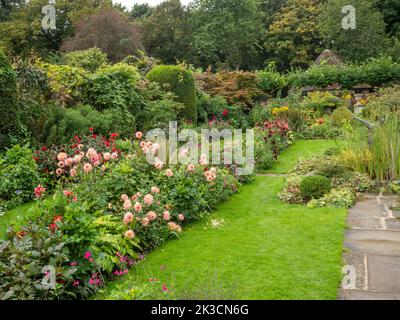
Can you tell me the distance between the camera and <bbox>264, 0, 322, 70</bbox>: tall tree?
31141mm

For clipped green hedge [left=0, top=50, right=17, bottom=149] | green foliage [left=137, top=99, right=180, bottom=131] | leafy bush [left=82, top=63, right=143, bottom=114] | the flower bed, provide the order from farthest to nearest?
green foliage [left=137, top=99, right=180, bottom=131]
leafy bush [left=82, top=63, right=143, bottom=114]
clipped green hedge [left=0, top=50, right=17, bottom=149]
the flower bed

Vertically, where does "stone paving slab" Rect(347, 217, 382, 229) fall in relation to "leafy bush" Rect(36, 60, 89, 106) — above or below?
below

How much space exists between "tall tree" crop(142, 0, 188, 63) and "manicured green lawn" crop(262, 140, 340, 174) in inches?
821

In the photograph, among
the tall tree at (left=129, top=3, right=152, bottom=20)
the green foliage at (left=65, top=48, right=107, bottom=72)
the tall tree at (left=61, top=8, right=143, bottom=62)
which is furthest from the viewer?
the tall tree at (left=129, top=3, right=152, bottom=20)

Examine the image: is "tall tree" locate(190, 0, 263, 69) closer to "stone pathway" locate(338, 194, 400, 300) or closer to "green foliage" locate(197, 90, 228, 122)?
"green foliage" locate(197, 90, 228, 122)

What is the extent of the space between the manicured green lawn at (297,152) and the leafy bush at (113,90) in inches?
151

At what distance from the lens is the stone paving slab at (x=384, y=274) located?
3973mm

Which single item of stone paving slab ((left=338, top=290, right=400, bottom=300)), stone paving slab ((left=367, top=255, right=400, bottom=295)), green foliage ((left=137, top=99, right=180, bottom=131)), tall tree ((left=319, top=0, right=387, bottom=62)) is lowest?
stone paving slab ((left=338, top=290, right=400, bottom=300))

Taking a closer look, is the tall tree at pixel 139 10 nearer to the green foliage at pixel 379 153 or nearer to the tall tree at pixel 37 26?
the tall tree at pixel 37 26

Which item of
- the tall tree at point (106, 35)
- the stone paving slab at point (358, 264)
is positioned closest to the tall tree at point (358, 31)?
the tall tree at point (106, 35)

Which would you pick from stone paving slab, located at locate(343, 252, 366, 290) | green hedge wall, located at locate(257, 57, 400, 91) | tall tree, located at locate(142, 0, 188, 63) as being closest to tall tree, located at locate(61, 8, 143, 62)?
tall tree, located at locate(142, 0, 188, 63)

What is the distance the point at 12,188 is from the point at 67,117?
217 centimetres
